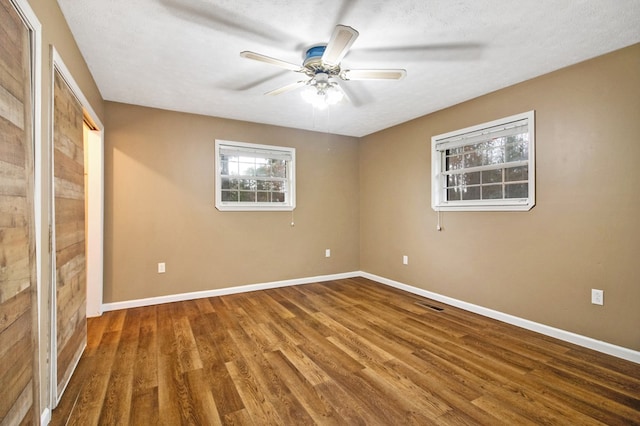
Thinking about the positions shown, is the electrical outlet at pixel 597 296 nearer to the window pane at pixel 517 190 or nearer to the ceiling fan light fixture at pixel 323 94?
the window pane at pixel 517 190

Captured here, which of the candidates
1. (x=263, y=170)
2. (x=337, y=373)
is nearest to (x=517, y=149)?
(x=337, y=373)

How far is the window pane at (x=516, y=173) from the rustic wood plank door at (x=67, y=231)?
380 cm

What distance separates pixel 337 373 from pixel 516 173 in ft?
8.59

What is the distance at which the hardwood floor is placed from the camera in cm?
171

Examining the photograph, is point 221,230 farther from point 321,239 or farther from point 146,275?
point 321,239

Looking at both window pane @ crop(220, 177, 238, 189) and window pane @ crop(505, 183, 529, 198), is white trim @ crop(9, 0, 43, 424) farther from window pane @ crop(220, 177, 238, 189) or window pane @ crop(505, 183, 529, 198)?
window pane @ crop(505, 183, 529, 198)

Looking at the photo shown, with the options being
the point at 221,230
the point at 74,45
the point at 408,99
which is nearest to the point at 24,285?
the point at 74,45

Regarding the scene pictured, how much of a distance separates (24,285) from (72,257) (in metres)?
1.04

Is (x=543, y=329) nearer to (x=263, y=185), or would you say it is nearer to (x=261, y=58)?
(x=261, y=58)

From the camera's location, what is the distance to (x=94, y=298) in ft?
10.7

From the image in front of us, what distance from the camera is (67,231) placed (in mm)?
2062

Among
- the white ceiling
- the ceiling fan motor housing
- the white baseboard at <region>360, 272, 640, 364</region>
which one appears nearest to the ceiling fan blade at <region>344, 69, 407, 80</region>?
the ceiling fan motor housing

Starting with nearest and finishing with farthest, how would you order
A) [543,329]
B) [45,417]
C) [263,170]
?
[45,417]
[543,329]
[263,170]

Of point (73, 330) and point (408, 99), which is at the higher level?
point (408, 99)
